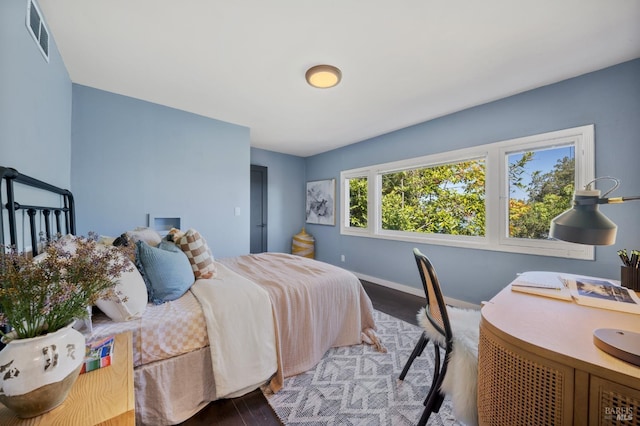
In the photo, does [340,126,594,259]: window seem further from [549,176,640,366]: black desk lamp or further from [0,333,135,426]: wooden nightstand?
[0,333,135,426]: wooden nightstand

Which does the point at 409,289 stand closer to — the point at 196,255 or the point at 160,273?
the point at 196,255

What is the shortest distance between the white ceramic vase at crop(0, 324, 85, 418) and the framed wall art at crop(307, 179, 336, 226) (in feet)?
13.3

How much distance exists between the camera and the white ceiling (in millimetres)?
1466

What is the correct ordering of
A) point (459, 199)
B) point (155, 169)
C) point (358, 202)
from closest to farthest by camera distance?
point (155, 169) < point (459, 199) < point (358, 202)

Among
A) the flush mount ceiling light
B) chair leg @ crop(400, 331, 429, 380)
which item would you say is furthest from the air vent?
chair leg @ crop(400, 331, 429, 380)

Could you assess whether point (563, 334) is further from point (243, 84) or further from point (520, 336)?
point (243, 84)

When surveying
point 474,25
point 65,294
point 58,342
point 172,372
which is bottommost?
point 172,372

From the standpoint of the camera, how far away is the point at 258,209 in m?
4.64

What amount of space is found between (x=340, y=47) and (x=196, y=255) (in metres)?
1.93

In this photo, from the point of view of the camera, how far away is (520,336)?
31.7 inches

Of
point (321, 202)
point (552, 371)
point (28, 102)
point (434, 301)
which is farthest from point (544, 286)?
point (321, 202)

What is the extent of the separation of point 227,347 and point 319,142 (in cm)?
355

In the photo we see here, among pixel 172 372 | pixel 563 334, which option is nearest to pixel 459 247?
pixel 563 334

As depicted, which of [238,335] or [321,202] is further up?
[321,202]
